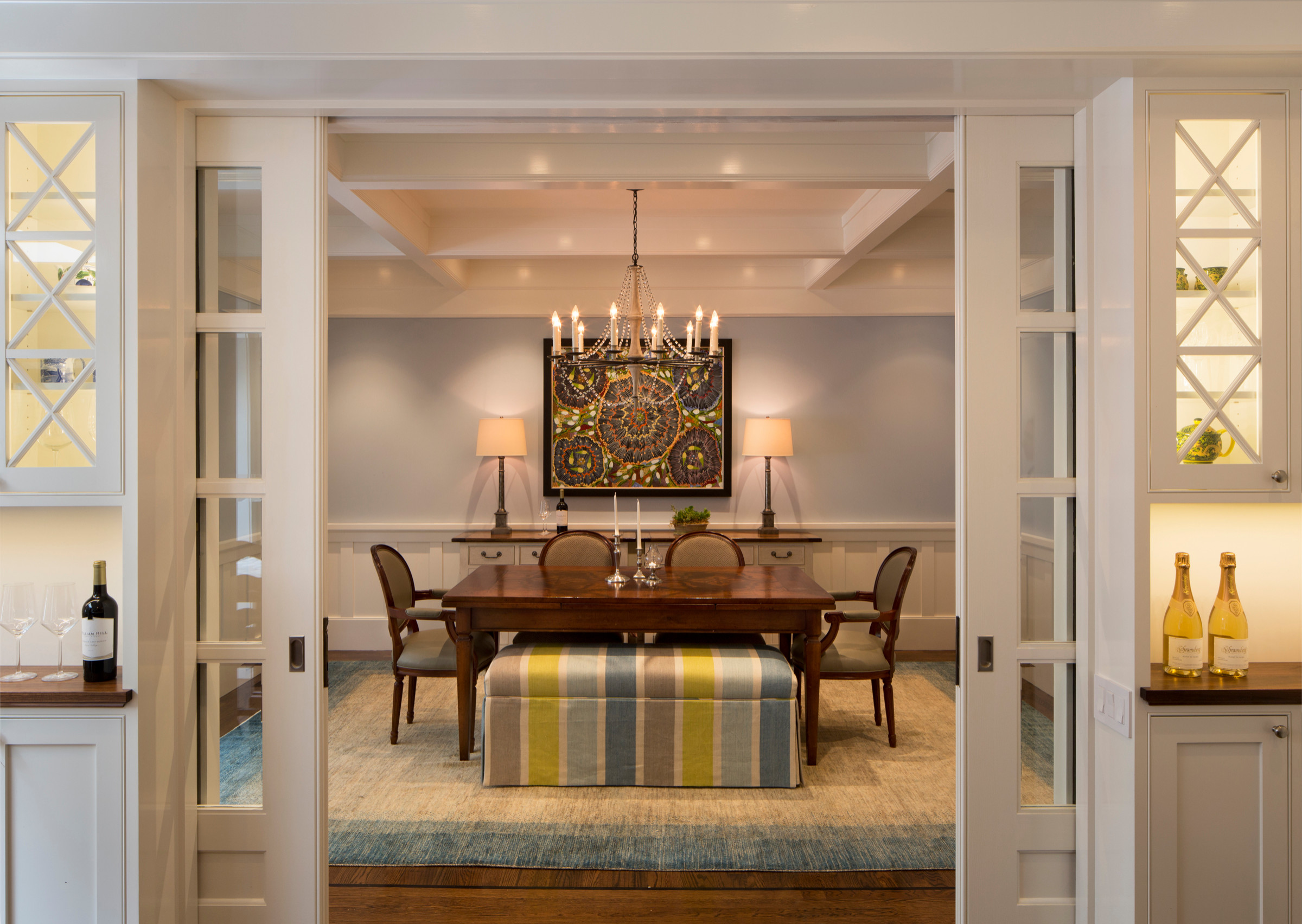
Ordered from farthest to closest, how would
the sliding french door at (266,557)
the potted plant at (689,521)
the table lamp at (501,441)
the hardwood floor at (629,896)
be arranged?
1. the table lamp at (501,441)
2. the potted plant at (689,521)
3. the hardwood floor at (629,896)
4. the sliding french door at (266,557)

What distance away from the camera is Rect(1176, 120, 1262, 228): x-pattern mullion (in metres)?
1.86

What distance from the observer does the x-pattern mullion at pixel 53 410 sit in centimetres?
186

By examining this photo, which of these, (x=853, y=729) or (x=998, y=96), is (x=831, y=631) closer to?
(x=853, y=729)

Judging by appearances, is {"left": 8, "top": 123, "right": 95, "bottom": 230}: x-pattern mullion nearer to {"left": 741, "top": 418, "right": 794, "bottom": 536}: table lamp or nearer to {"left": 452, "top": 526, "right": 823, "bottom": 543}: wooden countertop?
{"left": 452, "top": 526, "right": 823, "bottom": 543}: wooden countertop

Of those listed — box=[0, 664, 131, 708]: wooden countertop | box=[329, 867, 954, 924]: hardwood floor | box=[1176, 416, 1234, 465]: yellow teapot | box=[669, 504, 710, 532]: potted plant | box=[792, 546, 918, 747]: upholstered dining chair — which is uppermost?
box=[1176, 416, 1234, 465]: yellow teapot

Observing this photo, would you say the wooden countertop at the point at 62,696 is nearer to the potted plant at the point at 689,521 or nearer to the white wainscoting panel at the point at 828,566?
the potted plant at the point at 689,521

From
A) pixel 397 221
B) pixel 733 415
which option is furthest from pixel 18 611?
pixel 733 415

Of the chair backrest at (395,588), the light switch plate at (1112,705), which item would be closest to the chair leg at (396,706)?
the chair backrest at (395,588)

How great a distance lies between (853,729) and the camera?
13.4 feet

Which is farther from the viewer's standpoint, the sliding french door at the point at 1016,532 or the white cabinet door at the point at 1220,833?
the sliding french door at the point at 1016,532

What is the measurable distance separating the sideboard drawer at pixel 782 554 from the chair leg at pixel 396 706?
2411 mm

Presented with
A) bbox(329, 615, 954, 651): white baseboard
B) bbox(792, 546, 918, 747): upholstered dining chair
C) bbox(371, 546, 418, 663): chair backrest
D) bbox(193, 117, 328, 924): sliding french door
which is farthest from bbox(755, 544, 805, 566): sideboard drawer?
bbox(193, 117, 328, 924): sliding french door

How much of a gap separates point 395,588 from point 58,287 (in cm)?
236

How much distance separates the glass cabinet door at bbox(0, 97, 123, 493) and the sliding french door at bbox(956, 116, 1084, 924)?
214 centimetres
